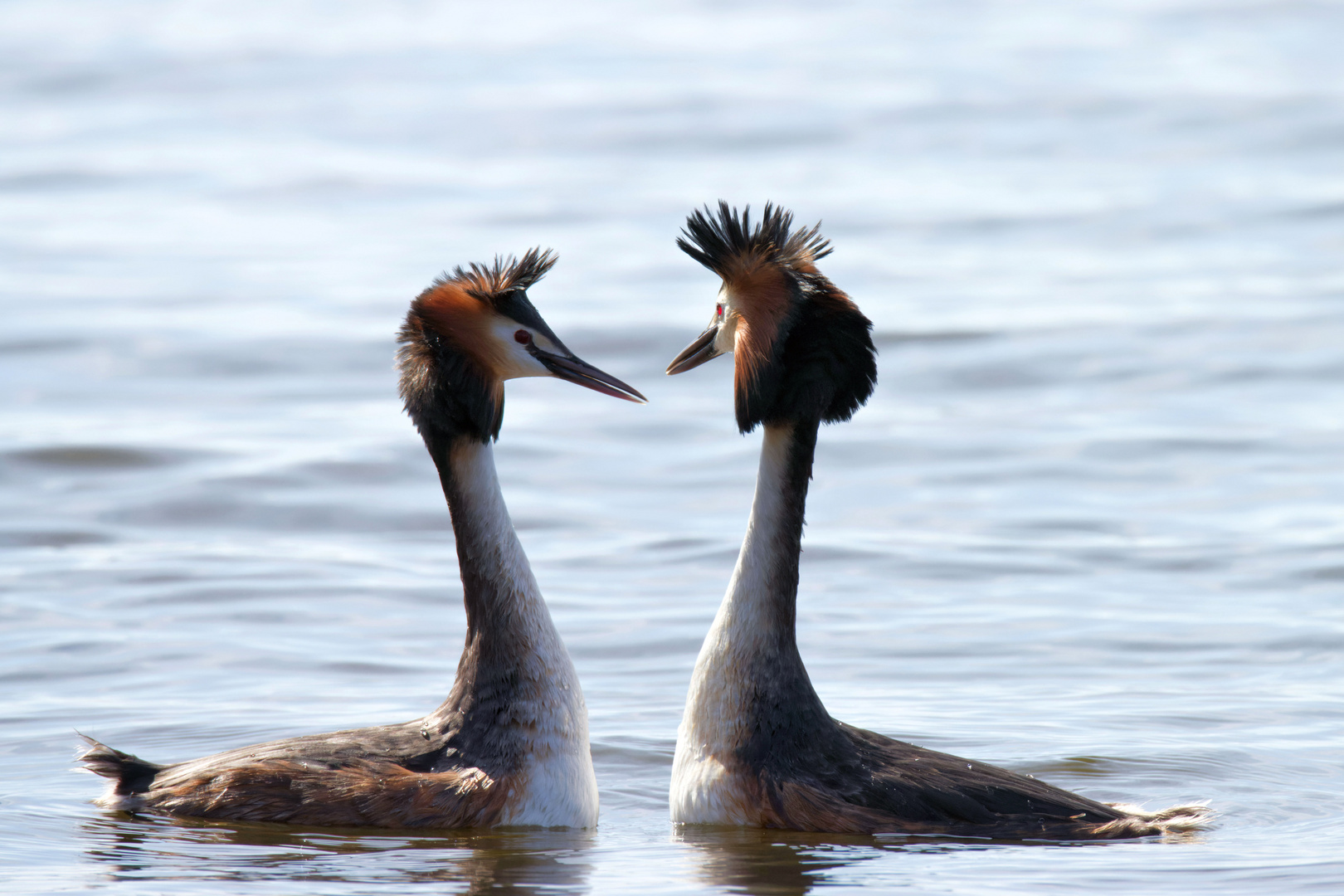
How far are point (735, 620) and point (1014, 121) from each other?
23.3 m

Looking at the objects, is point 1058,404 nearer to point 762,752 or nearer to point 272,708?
point 272,708

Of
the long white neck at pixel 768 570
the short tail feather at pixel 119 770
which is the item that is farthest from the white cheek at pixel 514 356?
the short tail feather at pixel 119 770

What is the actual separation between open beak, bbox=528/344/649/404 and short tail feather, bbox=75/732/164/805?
219 cm

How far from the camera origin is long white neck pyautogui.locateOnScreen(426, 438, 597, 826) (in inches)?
299

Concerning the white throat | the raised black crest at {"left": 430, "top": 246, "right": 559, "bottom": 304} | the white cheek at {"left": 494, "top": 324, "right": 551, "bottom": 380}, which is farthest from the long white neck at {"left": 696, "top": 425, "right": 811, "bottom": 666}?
the raised black crest at {"left": 430, "top": 246, "right": 559, "bottom": 304}

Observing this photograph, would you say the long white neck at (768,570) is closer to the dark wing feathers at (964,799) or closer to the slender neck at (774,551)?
the slender neck at (774,551)

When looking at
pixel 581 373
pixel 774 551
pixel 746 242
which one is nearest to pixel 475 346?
pixel 581 373

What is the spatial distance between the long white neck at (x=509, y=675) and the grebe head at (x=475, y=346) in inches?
6.4

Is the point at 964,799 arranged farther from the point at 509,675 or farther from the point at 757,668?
the point at 509,675

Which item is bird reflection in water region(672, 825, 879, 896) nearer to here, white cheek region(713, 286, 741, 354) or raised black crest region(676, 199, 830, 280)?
white cheek region(713, 286, 741, 354)

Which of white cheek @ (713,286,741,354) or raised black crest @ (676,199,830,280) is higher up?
raised black crest @ (676,199,830,280)

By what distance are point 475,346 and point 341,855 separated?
77.1 inches

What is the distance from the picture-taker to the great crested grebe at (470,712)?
24.5ft

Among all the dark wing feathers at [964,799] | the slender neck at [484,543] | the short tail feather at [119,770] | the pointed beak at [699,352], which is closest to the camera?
the dark wing feathers at [964,799]
